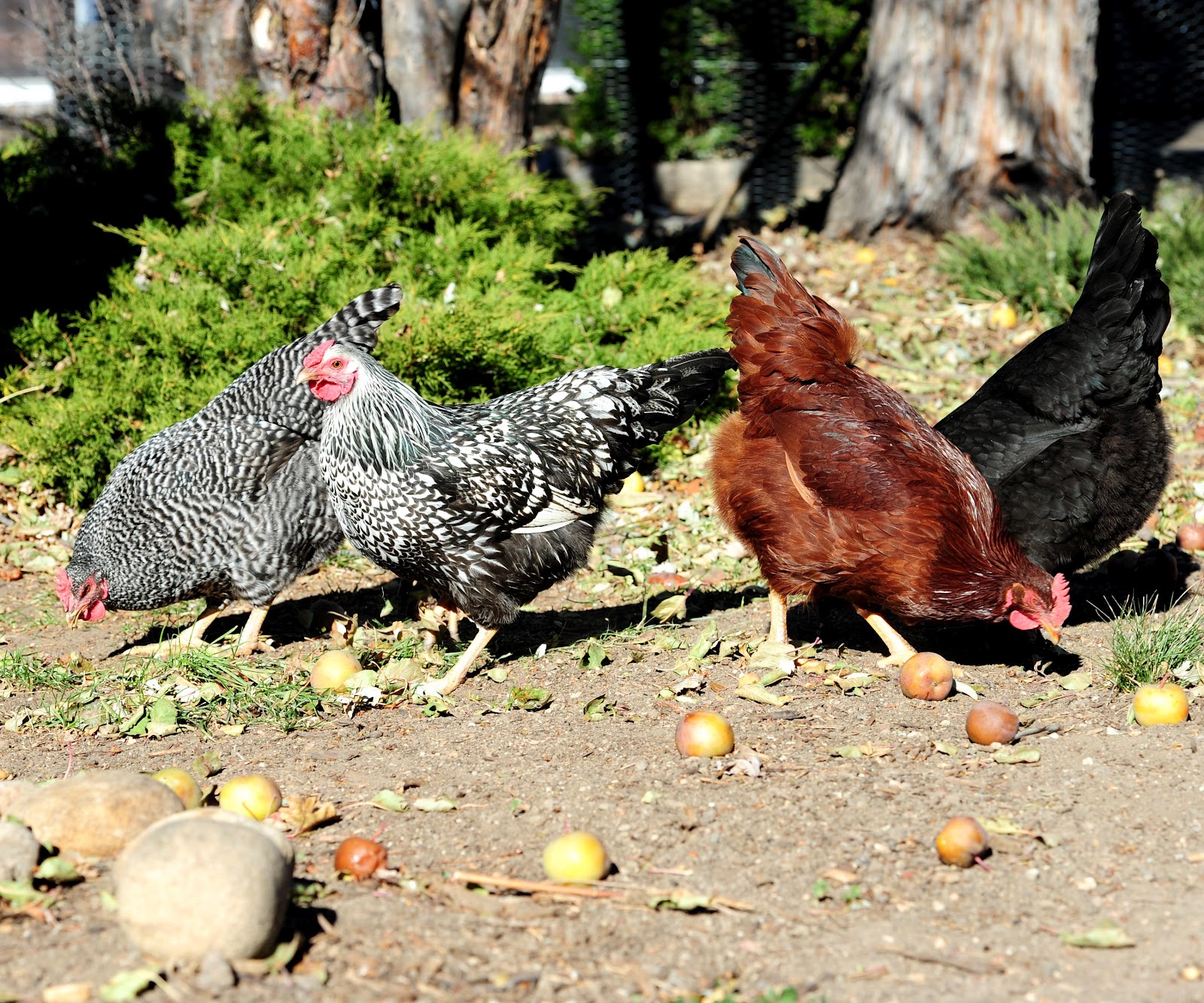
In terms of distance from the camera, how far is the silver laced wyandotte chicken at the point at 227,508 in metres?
4.62

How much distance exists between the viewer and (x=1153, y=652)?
12.9ft

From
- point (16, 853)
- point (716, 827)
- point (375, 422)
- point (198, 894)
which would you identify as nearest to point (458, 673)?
point (375, 422)

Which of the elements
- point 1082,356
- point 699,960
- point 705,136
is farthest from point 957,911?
point 705,136

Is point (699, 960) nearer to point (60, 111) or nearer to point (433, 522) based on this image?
point (433, 522)

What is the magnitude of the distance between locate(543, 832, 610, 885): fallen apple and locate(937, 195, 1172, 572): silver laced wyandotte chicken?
2437mm

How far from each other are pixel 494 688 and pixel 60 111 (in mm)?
7551

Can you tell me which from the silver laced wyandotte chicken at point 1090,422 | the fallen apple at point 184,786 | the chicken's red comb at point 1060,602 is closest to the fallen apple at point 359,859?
the fallen apple at point 184,786

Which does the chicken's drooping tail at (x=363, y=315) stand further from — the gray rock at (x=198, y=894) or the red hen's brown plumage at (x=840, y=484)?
the gray rock at (x=198, y=894)

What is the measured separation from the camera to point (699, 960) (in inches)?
101

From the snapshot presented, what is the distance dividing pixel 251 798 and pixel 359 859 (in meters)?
0.50

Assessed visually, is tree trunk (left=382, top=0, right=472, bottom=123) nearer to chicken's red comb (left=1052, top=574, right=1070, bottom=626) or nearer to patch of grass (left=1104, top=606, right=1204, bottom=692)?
chicken's red comb (left=1052, top=574, right=1070, bottom=626)

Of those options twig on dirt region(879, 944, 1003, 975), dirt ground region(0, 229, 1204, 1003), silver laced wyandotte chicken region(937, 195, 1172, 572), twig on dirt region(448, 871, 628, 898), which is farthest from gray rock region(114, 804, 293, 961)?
silver laced wyandotte chicken region(937, 195, 1172, 572)

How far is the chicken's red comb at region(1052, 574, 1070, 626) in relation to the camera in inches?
152

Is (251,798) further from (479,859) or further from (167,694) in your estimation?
(167,694)
